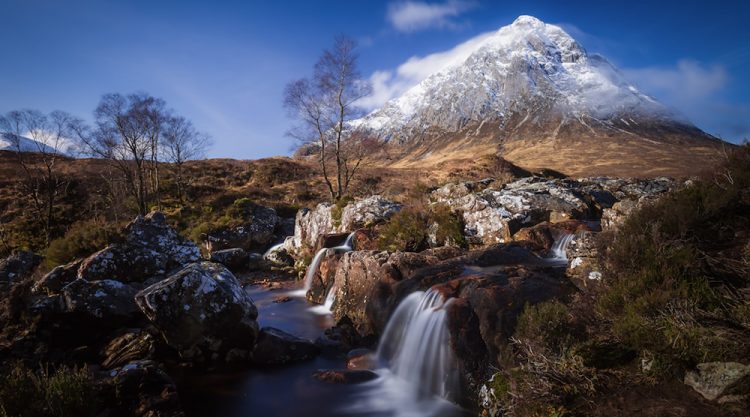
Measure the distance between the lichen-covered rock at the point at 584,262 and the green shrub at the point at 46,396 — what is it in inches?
332

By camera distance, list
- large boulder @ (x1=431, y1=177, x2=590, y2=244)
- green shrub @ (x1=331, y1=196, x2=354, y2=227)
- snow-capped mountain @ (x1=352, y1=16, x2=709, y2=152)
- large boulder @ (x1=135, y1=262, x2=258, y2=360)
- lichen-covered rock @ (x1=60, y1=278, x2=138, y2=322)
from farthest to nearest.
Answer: snow-capped mountain @ (x1=352, y1=16, x2=709, y2=152) < green shrub @ (x1=331, y1=196, x2=354, y2=227) < large boulder @ (x1=431, y1=177, x2=590, y2=244) < lichen-covered rock @ (x1=60, y1=278, x2=138, y2=322) < large boulder @ (x1=135, y1=262, x2=258, y2=360)

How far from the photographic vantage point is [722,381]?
369cm

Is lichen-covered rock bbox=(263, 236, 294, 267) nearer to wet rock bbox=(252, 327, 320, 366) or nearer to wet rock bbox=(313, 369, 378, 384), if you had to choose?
wet rock bbox=(252, 327, 320, 366)

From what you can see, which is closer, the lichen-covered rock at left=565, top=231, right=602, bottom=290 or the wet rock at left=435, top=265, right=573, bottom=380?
the wet rock at left=435, top=265, right=573, bottom=380

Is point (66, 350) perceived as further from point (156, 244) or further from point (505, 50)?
point (505, 50)

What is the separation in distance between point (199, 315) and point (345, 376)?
3.61 m

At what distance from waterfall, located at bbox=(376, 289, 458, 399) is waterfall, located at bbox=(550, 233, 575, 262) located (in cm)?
560

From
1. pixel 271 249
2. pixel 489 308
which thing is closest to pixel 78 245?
pixel 271 249

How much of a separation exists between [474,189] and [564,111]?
14946 cm

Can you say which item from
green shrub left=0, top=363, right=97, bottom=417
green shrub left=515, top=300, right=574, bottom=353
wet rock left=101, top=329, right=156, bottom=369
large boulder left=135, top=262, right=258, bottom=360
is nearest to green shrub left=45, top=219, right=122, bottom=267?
wet rock left=101, top=329, right=156, bottom=369

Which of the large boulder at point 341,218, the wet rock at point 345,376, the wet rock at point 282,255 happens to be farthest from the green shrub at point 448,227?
the wet rock at point 282,255

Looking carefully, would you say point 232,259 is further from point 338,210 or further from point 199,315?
point 199,315

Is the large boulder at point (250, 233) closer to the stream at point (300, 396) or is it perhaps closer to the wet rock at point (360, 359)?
the stream at point (300, 396)

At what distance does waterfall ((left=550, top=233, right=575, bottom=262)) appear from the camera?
39.3 ft
